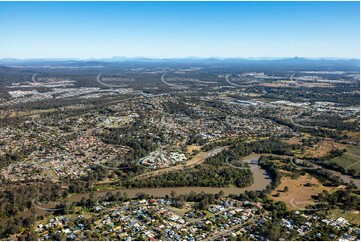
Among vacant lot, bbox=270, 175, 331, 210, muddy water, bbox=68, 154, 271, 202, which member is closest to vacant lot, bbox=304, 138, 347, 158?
vacant lot, bbox=270, 175, 331, 210

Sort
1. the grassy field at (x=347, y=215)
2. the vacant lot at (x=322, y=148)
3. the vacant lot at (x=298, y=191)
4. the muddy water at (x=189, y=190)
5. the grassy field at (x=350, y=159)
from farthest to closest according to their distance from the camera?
the vacant lot at (x=322, y=148) → the grassy field at (x=350, y=159) → the muddy water at (x=189, y=190) → the vacant lot at (x=298, y=191) → the grassy field at (x=347, y=215)

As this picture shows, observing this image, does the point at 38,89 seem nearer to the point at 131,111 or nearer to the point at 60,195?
the point at 131,111

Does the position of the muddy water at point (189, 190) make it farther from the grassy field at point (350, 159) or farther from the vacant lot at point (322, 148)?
the vacant lot at point (322, 148)

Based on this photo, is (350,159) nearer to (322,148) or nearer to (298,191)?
(322,148)

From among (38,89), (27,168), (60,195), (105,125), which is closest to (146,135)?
(105,125)

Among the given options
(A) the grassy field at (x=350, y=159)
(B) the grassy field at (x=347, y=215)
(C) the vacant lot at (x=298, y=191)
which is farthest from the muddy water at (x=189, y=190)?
(A) the grassy field at (x=350, y=159)

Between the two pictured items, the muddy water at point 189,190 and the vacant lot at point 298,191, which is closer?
the vacant lot at point 298,191
